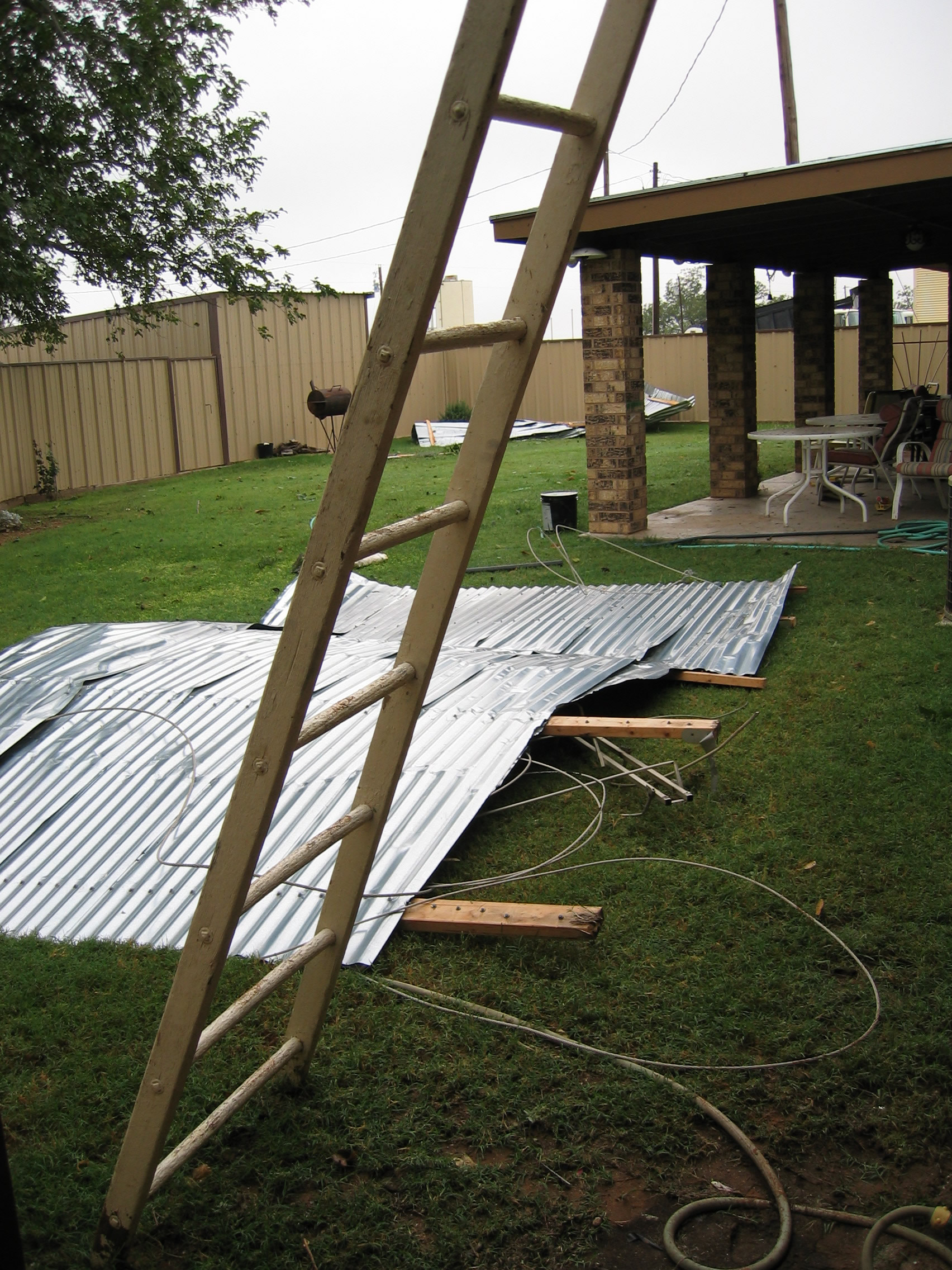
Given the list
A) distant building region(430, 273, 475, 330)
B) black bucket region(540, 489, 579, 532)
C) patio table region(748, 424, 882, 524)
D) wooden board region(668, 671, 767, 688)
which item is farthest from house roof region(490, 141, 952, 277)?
distant building region(430, 273, 475, 330)

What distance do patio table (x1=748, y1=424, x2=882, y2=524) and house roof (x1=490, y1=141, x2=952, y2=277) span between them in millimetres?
1873

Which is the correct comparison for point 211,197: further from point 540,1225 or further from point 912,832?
point 540,1225

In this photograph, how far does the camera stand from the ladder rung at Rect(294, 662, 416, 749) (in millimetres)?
1862

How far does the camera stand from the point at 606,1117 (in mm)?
2537

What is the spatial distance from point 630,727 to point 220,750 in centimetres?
173

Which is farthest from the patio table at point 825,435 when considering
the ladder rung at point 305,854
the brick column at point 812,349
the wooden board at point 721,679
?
the ladder rung at point 305,854

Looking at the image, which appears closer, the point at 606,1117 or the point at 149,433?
the point at 606,1117

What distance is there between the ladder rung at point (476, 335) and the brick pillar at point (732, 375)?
1123 centimetres

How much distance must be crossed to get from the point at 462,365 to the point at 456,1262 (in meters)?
27.7

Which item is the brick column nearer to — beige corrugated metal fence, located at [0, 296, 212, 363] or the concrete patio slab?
the concrete patio slab

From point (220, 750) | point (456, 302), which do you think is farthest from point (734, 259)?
point (456, 302)

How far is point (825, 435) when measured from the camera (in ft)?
33.5

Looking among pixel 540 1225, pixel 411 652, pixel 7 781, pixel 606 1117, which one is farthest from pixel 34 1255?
pixel 7 781

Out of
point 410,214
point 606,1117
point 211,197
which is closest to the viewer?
point 410,214
